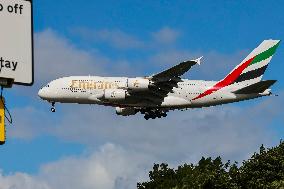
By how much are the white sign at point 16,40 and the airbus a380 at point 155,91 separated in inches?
2808

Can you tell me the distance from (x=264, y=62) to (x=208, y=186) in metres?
28.3

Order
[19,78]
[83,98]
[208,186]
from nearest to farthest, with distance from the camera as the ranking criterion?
[19,78]
[208,186]
[83,98]

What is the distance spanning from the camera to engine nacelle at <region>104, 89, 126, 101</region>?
81.1 m

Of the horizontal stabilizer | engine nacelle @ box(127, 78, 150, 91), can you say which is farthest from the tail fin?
engine nacelle @ box(127, 78, 150, 91)

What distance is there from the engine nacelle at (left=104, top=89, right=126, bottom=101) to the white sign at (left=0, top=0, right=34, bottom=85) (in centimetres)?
7417

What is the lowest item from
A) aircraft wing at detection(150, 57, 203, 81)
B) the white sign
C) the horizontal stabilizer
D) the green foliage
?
the green foliage

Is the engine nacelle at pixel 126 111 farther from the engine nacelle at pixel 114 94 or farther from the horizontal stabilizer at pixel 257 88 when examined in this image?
the horizontal stabilizer at pixel 257 88

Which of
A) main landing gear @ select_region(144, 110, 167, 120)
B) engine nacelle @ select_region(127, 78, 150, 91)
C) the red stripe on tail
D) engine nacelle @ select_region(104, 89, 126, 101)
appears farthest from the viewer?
main landing gear @ select_region(144, 110, 167, 120)

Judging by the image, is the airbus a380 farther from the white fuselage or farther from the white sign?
the white sign

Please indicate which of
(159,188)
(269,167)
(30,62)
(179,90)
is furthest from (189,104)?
(30,62)

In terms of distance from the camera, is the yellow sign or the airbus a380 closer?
the yellow sign

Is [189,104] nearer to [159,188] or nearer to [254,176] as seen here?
[254,176]

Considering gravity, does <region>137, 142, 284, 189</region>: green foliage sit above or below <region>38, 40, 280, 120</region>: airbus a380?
below

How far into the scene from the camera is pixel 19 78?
6.59m
